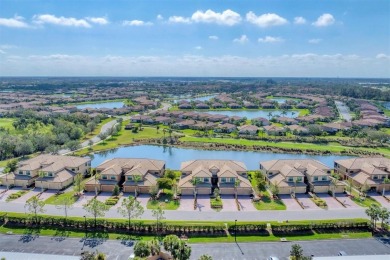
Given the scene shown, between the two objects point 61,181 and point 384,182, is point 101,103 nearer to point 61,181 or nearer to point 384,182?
point 61,181

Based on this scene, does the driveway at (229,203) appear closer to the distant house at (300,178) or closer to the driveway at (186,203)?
the driveway at (186,203)

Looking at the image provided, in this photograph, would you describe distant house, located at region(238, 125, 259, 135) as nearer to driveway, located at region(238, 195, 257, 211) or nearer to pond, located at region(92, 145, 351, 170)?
pond, located at region(92, 145, 351, 170)

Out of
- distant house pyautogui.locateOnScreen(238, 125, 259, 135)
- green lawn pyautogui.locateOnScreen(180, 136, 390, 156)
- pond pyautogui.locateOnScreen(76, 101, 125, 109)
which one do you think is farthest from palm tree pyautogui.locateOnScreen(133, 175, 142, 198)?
pond pyautogui.locateOnScreen(76, 101, 125, 109)

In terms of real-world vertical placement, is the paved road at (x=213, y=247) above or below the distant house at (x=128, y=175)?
below

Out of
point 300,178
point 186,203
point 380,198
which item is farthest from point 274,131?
point 186,203

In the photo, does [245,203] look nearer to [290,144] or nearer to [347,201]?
[347,201]

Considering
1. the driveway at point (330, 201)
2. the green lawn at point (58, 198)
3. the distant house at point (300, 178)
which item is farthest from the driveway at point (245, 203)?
the green lawn at point (58, 198)
